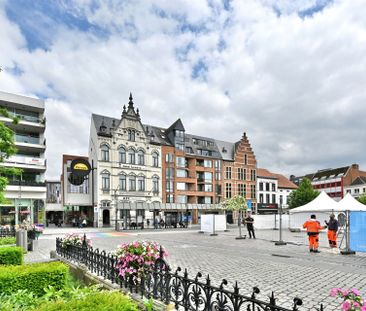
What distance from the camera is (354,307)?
2914 millimetres

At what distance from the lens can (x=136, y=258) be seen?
6.21 meters

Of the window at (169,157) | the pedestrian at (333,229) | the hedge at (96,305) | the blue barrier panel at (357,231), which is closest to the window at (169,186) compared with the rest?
the window at (169,157)

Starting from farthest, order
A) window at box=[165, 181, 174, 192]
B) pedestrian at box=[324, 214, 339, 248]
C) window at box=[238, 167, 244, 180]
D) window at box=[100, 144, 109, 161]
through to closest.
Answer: window at box=[238, 167, 244, 180] < window at box=[165, 181, 174, 192] < window at box=[100, 144, 109, 161] < pedestrian at box=[324, 214, 339, 248]

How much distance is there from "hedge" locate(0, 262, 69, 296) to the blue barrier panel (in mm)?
13629

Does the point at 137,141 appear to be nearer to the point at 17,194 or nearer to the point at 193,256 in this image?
the point at 17,194

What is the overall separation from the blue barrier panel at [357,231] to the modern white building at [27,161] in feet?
116

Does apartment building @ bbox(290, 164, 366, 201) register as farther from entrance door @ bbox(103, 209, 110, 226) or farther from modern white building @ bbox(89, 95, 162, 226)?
entrance door @ bbox(103, 209, 110, 226)

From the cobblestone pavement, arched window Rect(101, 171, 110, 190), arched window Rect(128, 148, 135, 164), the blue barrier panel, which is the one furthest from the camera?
arched window Rect(128, 148, 135, 164)

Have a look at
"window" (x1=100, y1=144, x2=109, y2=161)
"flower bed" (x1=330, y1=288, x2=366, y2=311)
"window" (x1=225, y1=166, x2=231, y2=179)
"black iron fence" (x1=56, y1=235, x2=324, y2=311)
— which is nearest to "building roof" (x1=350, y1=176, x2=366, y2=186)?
"window" (x1=225, y1=166, x2=231, y2=179)

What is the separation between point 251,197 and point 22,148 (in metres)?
45.1

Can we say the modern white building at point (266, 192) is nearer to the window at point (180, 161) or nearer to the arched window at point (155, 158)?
the window at point (180, 161)

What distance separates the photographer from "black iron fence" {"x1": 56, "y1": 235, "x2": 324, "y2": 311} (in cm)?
386

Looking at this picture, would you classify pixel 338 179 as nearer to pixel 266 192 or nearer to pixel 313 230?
pixel 266 192

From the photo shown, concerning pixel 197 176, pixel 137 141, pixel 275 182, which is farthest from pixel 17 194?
pixel 275 182
